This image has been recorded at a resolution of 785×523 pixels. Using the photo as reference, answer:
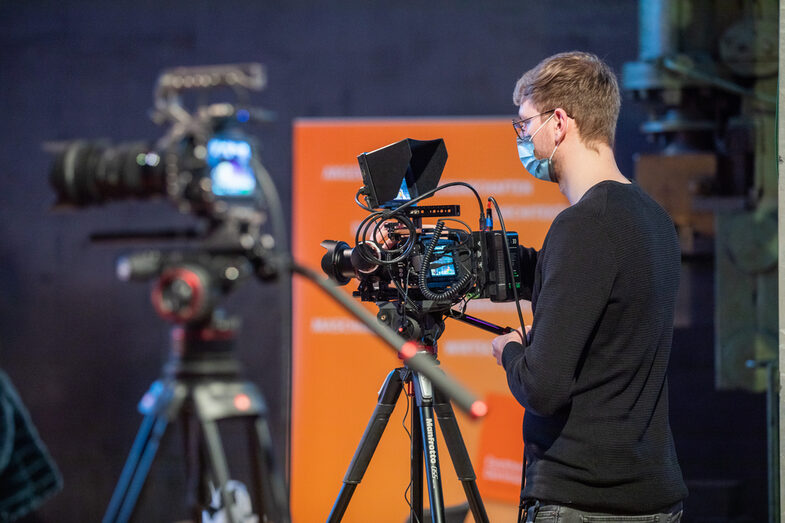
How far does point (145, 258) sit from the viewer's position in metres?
1.81

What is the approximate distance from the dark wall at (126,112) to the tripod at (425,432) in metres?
1.90

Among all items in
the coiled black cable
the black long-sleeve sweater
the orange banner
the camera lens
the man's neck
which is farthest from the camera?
the orange banner

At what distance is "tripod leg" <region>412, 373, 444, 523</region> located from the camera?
1.59 meters

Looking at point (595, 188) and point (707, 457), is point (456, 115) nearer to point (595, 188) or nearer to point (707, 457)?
point (707, 457)

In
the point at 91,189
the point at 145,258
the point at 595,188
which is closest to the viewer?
the point at 595,188

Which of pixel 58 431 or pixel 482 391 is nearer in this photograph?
pixel 482 391

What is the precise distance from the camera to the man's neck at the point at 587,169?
1.48 metres

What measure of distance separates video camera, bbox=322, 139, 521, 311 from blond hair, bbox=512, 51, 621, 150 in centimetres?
24

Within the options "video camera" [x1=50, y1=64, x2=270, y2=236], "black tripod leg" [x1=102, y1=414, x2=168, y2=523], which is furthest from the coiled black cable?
"black tripod leg" [x1=102, y1=414, x2=168, y2=523]

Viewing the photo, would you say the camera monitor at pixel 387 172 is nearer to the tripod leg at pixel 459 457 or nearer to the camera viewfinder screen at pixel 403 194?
the camera viewfinder screen at pixel 403 194

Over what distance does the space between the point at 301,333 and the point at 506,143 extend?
1.13 m

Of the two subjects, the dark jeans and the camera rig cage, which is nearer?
the dark jeans

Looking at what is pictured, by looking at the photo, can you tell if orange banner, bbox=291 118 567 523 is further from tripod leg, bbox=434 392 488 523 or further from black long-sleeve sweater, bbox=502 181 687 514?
black long-sleeve sweater, bbox=502 181 687 514

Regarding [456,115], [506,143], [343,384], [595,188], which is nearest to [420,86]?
[456,115]
